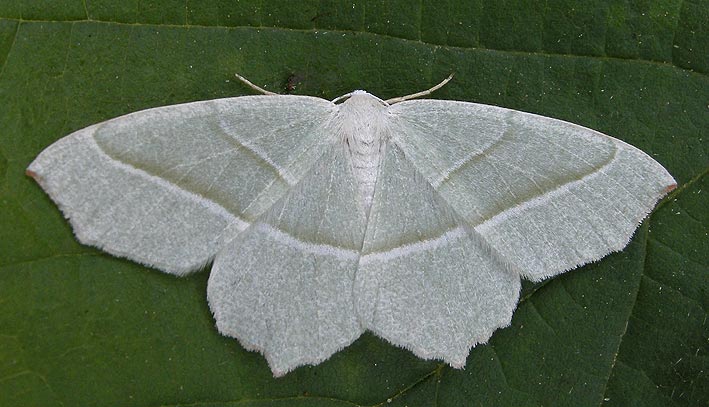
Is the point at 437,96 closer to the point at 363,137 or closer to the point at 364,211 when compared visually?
the point at 363,137

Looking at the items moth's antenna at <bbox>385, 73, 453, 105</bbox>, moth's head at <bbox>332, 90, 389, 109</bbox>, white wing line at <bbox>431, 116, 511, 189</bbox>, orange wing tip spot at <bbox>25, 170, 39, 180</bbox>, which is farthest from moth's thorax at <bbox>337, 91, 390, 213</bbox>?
orange wing tip spot at <bbox>25, 170, 39, 180</bbox>

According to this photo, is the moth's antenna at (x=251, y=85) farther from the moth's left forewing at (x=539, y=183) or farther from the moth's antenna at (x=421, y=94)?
the moth's left forewing at (x=539, y=183)

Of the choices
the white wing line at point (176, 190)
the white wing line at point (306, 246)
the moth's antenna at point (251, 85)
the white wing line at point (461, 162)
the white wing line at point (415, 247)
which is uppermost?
the moth's antenna at point (251, 85)

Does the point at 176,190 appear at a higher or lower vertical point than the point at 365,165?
higher

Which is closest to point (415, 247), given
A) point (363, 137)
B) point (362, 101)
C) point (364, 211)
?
point (364, 211)

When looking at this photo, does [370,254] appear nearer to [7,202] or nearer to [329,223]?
[329,223]

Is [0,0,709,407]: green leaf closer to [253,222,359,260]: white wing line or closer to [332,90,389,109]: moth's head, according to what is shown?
[332,90,389,109]: moth's head

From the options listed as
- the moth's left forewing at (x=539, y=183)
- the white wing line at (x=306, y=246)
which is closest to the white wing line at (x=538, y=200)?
the moth's left forewing at (x=539, y=183)
